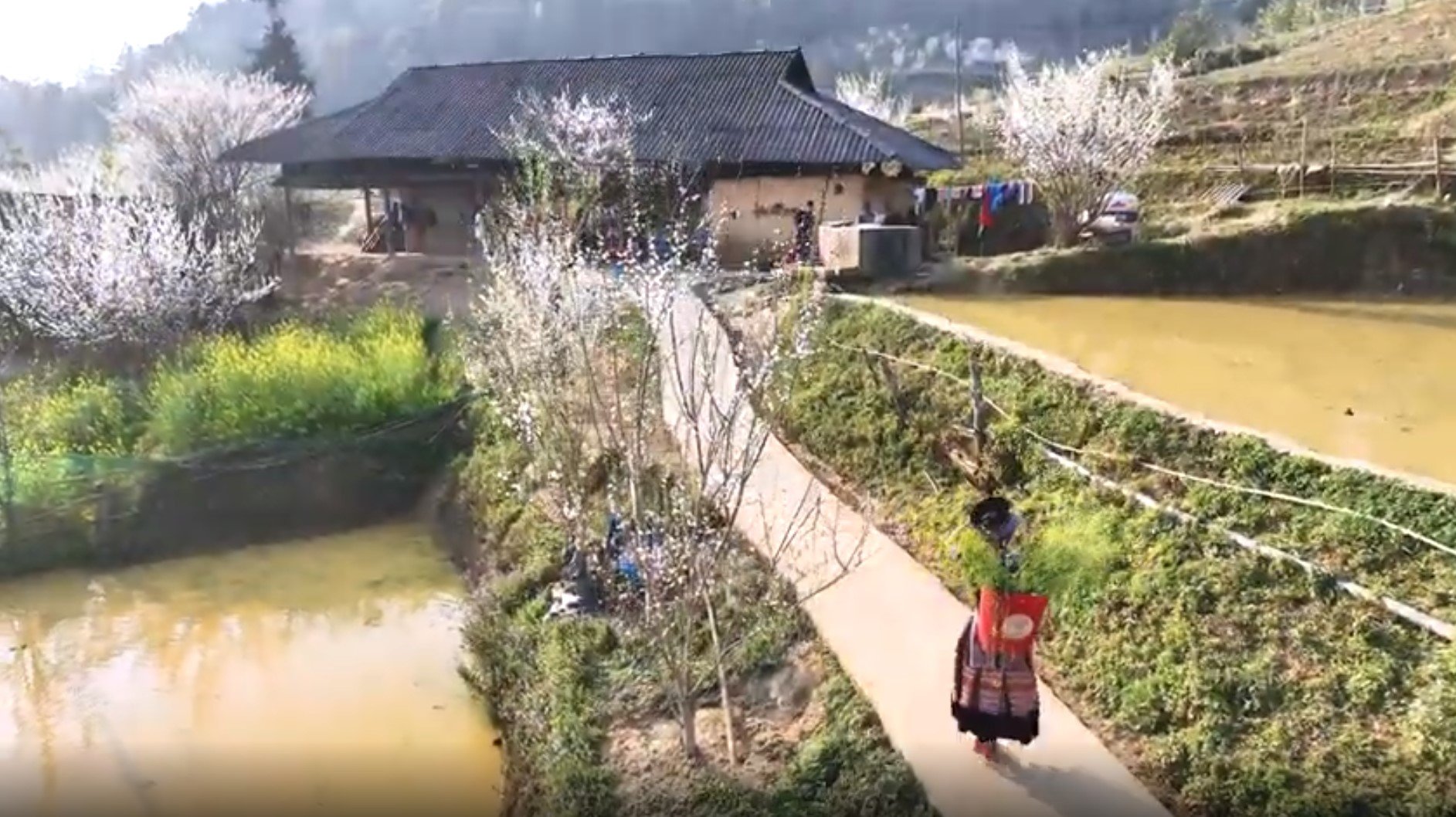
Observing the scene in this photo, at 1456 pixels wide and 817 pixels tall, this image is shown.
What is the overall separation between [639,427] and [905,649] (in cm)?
209

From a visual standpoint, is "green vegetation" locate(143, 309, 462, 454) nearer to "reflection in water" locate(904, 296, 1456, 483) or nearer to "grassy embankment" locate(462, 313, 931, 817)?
"grassy embankment" locate(462, 313, 931, 817)

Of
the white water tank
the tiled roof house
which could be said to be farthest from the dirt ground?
the white water tank

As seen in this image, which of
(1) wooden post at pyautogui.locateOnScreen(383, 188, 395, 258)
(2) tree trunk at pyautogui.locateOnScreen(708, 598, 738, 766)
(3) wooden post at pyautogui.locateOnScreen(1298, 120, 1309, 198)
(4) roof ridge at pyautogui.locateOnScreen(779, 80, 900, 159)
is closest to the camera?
(2) tree trunk at pyautogui.locateOnScreen(708, 598, 738, 766)

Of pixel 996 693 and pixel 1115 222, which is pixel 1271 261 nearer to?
pixel 1115 222

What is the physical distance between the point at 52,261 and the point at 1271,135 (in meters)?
20.4

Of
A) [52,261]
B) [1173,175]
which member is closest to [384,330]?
[52,261]

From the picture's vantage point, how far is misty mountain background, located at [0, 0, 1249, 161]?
51281mm

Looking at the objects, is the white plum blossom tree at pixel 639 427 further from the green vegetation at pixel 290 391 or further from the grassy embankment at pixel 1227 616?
the green vegetation at pixel 290 391

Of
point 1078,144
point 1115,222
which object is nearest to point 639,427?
point 1078,144

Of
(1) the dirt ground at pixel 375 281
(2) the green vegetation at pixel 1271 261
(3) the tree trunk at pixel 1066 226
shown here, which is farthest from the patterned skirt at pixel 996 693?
(3) the tree trunk at pixel 1066 226

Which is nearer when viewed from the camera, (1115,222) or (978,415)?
(978,415)

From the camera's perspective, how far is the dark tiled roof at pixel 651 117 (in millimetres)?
17828

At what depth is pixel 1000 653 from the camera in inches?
211

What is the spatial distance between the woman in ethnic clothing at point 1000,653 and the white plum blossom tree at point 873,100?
23.5 meters
